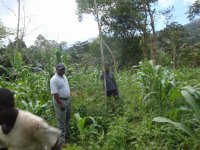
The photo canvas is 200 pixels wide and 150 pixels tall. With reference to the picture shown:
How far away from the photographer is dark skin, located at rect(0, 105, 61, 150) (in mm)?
2234

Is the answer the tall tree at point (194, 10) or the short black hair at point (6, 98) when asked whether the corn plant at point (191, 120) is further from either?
the tall tree at point (194, 10)

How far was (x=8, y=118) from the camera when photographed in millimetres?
2266

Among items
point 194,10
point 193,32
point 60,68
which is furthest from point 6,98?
point 193,32

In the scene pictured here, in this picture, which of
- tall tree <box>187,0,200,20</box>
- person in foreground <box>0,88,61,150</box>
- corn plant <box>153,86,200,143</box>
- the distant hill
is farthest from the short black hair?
the distant hill

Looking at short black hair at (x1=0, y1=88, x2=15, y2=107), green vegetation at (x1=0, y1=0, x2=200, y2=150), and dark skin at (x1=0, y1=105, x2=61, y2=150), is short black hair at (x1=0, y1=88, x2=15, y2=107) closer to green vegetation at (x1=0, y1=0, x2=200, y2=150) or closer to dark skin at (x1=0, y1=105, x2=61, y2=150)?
dark skin at (x1=0, y1=105, x2=61, y2=150)

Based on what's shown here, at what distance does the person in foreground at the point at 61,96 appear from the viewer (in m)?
6.33

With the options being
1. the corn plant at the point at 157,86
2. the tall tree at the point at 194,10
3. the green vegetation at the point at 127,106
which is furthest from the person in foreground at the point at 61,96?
the tall tree at the point at 194,10

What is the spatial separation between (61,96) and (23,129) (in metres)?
4.19

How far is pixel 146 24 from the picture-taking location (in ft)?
74.3

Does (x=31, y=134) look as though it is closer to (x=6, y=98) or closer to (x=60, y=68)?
(x=6, y=98)

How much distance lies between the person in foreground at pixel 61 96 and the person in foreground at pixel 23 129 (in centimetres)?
397

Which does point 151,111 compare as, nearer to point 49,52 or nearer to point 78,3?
point 49,52

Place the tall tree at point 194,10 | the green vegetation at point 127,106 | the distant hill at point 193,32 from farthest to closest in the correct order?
1. the distant hill at point 193,32
2. the tall tree at point 194,10
3. the green vegetation at point 127,106

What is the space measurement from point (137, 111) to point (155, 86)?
1.21 meters
